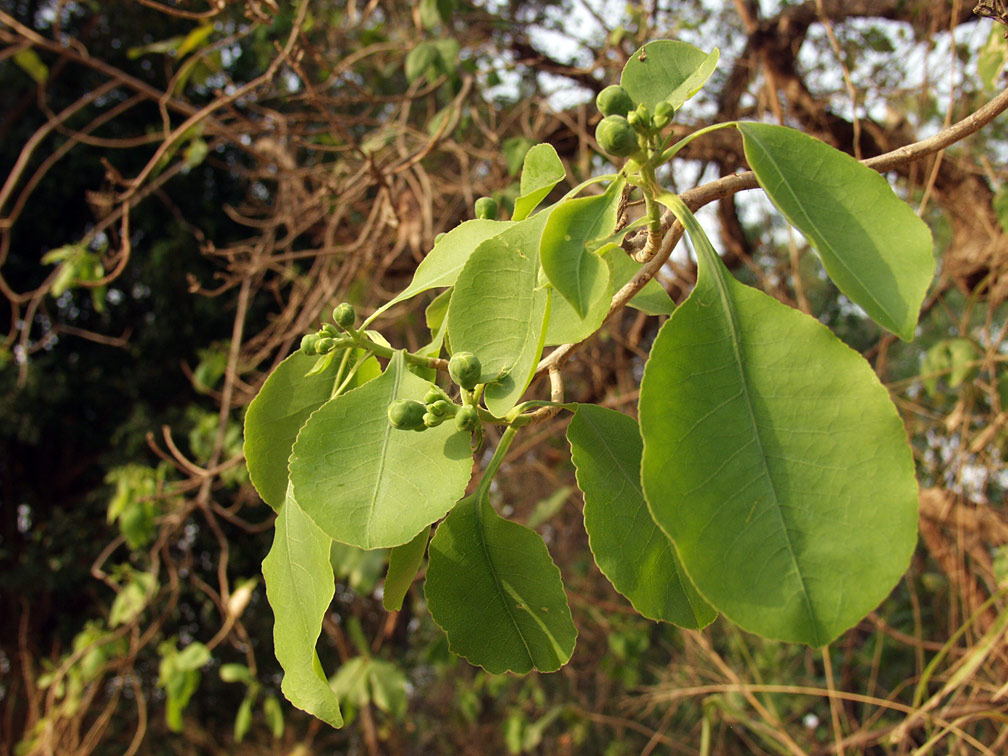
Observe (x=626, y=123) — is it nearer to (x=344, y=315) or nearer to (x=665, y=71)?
(x=665, y=71)

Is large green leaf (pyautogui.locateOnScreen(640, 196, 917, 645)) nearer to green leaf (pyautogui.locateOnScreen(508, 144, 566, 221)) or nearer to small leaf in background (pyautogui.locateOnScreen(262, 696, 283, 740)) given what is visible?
green leaf (pyautogui.locateOnScreen(508, 144, 566, 221))

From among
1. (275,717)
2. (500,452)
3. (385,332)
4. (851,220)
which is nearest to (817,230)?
(851,220)

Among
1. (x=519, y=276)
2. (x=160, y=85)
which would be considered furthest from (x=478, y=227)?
(x=160, y=85)

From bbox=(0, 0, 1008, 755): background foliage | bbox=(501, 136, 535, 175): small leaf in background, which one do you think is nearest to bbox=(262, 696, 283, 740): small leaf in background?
bbox=(0, 0, 1008, 755): background foliage

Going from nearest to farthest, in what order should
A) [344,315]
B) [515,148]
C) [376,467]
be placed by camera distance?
[376,467] < [344,315] < [515,148]

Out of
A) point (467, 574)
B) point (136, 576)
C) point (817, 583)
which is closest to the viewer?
point (817, 583)

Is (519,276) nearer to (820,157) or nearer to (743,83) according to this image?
(820,157)

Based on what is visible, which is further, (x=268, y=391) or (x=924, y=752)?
(x=924, y=752)

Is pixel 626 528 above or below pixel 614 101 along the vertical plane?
below
